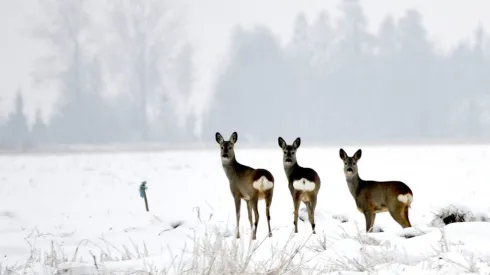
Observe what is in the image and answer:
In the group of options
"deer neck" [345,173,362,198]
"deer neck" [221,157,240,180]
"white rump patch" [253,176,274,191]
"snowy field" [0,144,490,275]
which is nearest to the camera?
"snowy field" [0,144,490,275]

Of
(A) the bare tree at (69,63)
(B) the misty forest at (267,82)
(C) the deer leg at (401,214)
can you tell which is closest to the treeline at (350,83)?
(B) the misty forest at (267,82)

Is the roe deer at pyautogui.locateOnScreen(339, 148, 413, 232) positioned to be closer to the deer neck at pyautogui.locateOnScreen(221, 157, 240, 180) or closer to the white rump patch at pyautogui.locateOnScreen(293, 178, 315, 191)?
the white rump patch at pyautogui.locateOnScreen(293, 178, 315, 191)

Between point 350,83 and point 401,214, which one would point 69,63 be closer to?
point 350,83

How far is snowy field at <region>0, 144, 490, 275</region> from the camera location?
543 centimetres

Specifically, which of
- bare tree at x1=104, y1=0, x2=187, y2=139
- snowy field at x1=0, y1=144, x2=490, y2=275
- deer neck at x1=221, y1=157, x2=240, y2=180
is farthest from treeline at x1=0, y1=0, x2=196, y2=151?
deer neck at x1=221, y1=157, x2=240, y2=180

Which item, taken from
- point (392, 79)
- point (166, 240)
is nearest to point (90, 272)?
point (166, 240)

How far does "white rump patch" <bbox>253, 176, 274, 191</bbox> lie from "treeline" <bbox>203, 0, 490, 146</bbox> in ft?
187

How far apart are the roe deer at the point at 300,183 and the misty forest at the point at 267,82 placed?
166 ft

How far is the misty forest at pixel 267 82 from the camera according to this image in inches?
2441

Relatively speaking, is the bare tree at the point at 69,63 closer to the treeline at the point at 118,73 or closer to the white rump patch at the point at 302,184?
the treeline at the point at 118,73

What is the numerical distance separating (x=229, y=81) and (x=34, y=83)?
60.4ft

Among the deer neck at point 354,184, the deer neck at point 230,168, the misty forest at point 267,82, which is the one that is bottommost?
the deer neck at point 354,184

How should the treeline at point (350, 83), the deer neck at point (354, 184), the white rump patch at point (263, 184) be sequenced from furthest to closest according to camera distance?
the treeline at point (350, 83) < the deer neck at point (354, 184) < the white rump patch at point (263, 184)

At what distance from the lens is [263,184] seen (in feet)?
28.9
